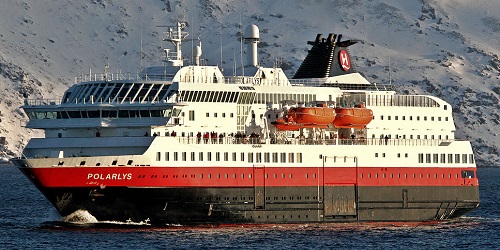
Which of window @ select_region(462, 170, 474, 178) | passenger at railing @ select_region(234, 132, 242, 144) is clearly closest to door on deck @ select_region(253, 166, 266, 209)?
passenger at railing @ select_region(234, 132, 242, 144)

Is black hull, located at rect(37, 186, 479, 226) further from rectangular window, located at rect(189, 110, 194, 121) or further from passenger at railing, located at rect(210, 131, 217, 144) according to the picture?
rectangular window, located at rect(189, 110, 194, 121)

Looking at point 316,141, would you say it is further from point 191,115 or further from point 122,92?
point 122,92

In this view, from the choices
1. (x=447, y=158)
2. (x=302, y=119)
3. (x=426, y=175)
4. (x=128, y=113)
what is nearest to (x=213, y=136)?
(x=128, y=113)

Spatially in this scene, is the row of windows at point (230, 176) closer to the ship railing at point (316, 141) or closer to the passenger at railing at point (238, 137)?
the ship railing at point (316, 141)

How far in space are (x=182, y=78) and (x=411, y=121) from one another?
13485mm

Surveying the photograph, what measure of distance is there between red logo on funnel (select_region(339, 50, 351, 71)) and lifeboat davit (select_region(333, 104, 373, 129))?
5.12 metres

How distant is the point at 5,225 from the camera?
7025 cm

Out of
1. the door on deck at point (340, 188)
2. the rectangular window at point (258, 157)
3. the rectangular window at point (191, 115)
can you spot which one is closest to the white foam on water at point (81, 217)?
the rectangular window at point (191, 115)

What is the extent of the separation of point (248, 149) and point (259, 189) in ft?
6.63

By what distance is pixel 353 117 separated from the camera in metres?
71.4

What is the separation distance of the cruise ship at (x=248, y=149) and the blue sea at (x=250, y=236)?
105 cm

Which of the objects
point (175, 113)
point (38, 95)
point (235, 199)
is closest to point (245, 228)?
point (235, 199)

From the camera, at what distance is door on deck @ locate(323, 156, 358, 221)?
70.3 metres

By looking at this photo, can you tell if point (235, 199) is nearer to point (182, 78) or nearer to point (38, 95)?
point (182, 78)
